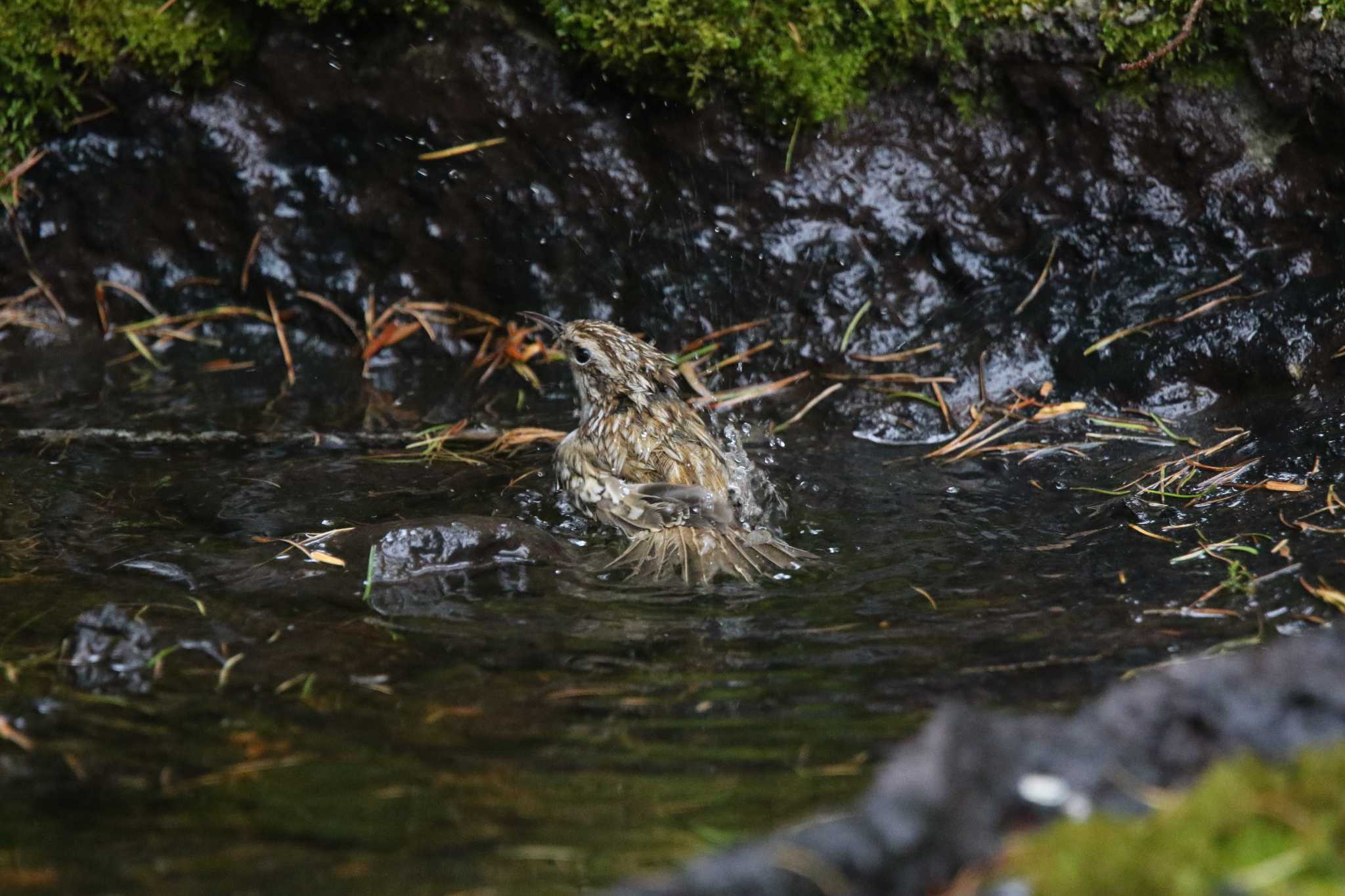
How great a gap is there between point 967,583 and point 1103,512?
0.89 meters

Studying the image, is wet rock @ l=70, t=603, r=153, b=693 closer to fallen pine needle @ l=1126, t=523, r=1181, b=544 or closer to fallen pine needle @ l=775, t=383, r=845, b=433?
fallen pine needle @ l=775, t=383, r=845, b=433

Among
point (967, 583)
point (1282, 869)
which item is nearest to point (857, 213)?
point (967, 583)

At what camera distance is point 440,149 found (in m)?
6.63

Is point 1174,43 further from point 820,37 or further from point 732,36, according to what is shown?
point 732,36

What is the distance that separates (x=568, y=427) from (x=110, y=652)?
3059mm

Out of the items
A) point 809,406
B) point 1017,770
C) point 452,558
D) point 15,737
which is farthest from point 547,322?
point 1017,770

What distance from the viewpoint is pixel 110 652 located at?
3.67 meters

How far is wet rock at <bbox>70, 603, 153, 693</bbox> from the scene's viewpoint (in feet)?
11.6

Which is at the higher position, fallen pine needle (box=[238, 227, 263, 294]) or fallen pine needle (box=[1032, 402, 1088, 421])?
fallen pine needle (box=[238, 227, 263, 294])

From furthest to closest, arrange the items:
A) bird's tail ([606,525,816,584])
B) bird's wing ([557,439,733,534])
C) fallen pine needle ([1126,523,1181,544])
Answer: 1. bird's wing ([557,439,733,534])
2. bird's tail ([606,525,816,584])
3. fallen pine needle ([1126,523,1181,544])

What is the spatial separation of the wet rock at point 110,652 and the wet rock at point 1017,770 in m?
2.02

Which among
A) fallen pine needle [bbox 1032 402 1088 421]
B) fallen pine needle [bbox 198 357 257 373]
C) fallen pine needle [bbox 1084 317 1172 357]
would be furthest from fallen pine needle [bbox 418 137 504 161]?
fallen pine needle [bbox 1084 317 1172 357]

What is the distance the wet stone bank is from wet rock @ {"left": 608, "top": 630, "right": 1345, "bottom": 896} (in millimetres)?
13

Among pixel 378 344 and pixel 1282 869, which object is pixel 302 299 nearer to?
pixel 378 344
